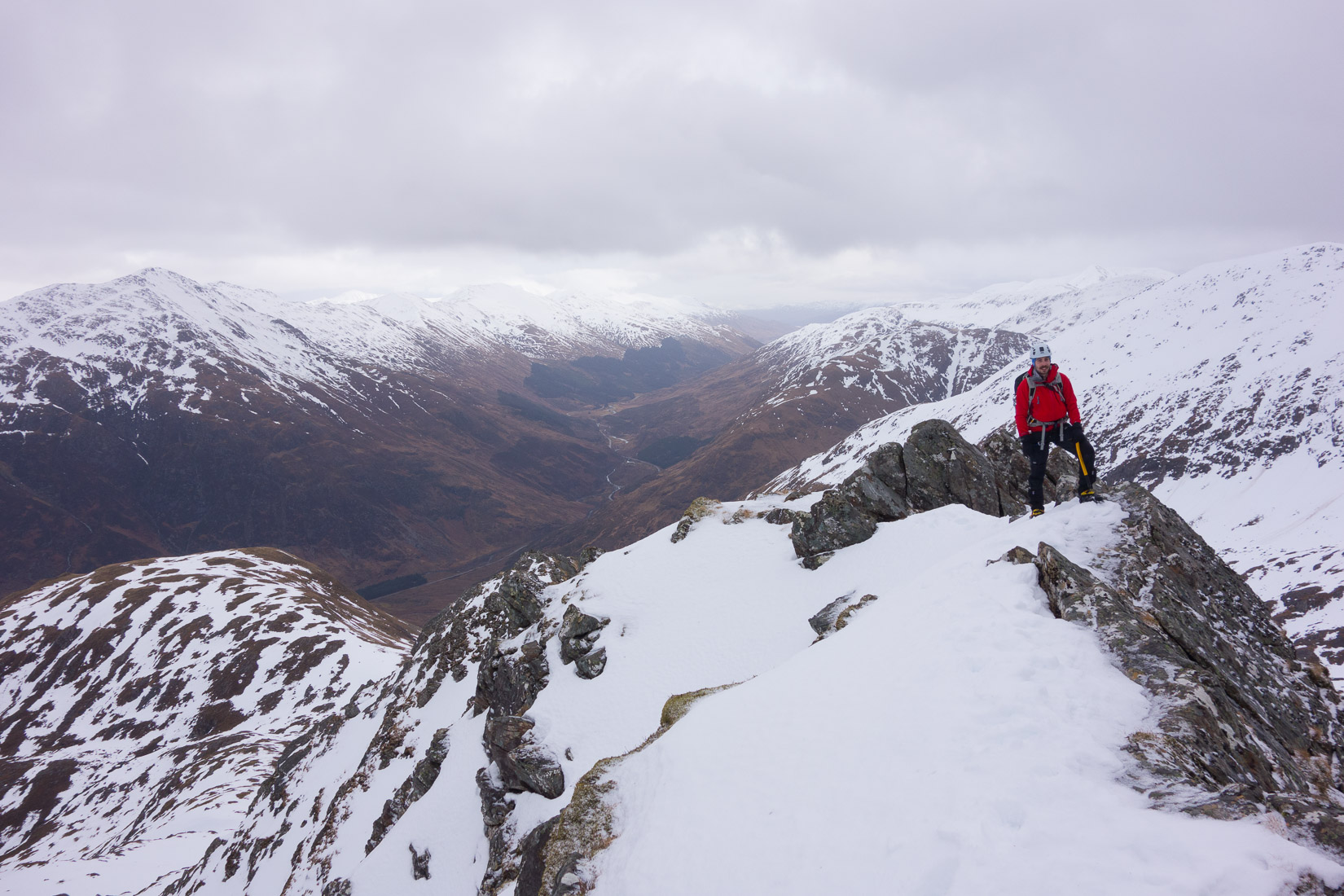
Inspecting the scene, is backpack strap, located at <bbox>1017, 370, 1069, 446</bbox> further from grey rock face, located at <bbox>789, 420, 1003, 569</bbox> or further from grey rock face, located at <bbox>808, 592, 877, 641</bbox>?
grey rock face, located at <bbox>789, 420, 1003, 569</bbox>

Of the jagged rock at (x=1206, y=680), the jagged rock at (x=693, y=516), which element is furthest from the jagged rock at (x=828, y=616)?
the jagged rock at (x=693, y=516)

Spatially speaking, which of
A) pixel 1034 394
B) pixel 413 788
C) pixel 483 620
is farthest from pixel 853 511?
pixel 413 788

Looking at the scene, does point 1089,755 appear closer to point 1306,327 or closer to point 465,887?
point 465,887

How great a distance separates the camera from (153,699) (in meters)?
86.1

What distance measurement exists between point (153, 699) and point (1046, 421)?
4875 inches

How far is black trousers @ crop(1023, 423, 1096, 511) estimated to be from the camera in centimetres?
1563

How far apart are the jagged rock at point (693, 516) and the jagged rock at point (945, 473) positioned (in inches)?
460

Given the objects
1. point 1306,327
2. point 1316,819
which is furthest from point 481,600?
point 1306,327

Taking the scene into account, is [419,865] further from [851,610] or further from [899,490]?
[899,490]

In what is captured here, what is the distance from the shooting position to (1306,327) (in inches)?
7106

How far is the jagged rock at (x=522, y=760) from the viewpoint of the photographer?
20688mm

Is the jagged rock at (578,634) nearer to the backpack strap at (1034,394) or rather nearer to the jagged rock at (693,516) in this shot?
the jagged rock at (693,516)

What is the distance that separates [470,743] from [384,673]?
58.6 m

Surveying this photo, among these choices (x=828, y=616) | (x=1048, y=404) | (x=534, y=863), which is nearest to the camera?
(x=534, y=863)
